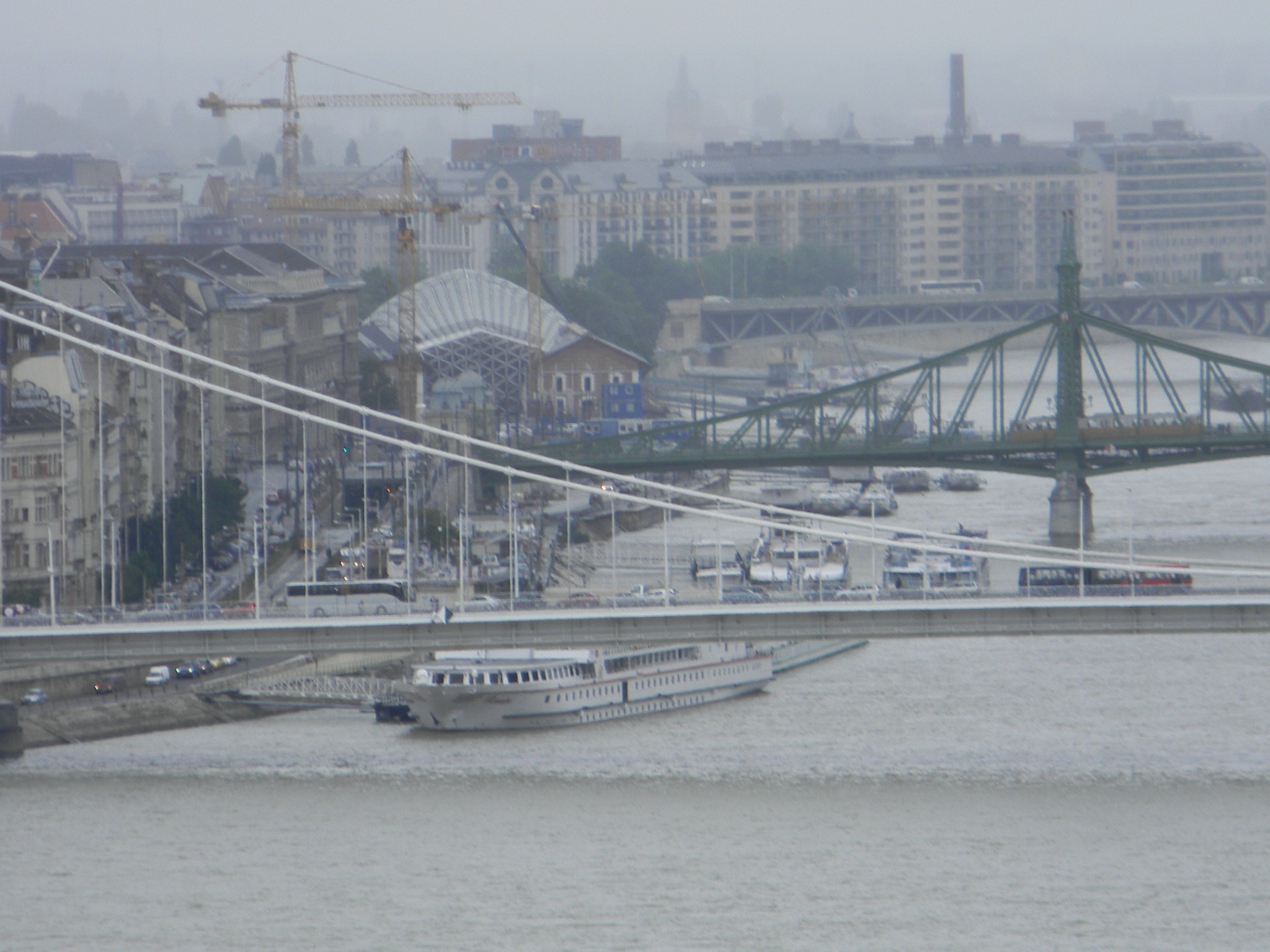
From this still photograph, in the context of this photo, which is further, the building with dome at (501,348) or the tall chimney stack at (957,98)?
the tall chimney stack at (957,98)

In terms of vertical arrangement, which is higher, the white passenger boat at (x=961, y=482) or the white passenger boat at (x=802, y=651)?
the white passenger boat at (x=961, y=482)

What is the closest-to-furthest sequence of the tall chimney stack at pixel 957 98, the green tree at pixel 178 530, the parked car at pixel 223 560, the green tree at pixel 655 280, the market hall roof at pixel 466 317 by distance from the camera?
the green tree at pixel 178 530 < the parked car at pixel 223 560 < the market hall roof at pixel 466 317 < the green tree at pixel 655 280 < the tall chimney stack at pixel 957 98

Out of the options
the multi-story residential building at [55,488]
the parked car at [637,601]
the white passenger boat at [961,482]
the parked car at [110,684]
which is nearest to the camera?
the parked car at [637,601]

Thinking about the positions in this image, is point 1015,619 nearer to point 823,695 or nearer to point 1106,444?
point 823,695

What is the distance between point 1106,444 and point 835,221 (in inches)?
1740

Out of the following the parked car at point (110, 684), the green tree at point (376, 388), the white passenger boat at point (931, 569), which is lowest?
the parked car at point (110, 684)

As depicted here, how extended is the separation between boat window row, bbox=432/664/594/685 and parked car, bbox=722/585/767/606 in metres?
1.09

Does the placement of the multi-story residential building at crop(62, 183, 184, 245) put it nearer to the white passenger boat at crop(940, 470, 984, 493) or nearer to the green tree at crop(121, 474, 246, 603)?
the white passenger boat at crop(940, 470, 984, 493)

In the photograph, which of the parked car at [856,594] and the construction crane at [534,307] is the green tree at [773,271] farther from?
the parked car at [856,594]

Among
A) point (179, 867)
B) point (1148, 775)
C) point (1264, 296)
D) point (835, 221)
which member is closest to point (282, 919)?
point (179, 867)

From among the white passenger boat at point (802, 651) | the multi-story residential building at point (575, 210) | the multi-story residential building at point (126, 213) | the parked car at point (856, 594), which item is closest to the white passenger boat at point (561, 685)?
the parked car at point (856, 594)

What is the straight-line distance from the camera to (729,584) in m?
22.8

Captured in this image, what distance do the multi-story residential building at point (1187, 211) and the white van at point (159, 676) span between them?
55.9 meters

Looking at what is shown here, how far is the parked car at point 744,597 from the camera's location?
654 inches
